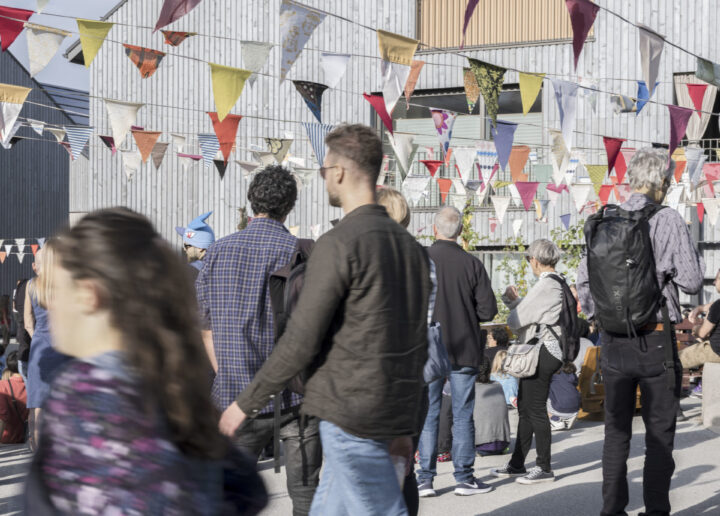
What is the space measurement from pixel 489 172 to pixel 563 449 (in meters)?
7.36

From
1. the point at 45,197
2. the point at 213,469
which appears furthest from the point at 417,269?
the point at 45,197

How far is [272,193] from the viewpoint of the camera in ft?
14.8

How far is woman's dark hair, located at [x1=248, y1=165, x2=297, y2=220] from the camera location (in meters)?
4.49

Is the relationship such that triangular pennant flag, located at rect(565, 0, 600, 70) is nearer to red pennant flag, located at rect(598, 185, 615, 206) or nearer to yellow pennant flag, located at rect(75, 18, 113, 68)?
yellow pennant flag, located at rect(75, 18, 113, 68)

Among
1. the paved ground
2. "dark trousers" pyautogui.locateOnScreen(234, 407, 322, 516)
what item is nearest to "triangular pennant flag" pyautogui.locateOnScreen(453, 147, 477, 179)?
the paved ground

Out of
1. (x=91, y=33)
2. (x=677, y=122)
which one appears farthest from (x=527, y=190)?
(x=91, y=33)

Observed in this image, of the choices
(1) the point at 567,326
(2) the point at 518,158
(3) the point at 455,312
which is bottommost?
(1) the point at 567,326

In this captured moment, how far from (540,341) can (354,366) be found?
4105mm

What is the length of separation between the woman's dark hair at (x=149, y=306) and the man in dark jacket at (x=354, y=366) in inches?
52.2

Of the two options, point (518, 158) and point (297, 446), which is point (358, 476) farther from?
point (518, 158)

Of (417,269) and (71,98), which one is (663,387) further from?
(71,98)

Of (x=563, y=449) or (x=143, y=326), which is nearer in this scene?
(x=143, y=326)

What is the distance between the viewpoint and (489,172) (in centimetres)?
1545

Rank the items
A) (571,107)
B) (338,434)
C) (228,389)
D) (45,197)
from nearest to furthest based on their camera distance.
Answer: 1. (338,434)
2. (228,389)
3. (571,107)
4. (45,197)
